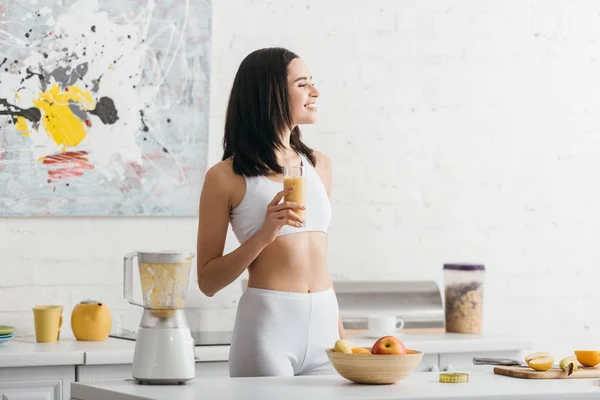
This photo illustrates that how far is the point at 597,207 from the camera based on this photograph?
13.4ft

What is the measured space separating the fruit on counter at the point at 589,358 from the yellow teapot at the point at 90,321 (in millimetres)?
1564

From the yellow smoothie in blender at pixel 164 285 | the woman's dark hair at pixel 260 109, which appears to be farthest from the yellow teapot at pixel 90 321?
the yellow smoothie in blender at pixel 164 285

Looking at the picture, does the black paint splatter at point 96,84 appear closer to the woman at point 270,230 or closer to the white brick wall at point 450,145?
the white brick wall at point 450,145

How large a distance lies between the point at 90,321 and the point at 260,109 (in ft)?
3.31

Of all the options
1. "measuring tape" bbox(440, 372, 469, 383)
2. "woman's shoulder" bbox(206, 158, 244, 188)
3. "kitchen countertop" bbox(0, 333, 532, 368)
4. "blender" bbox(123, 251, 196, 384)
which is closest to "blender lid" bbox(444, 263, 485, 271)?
"kitchen countertop" bbox(0, 333, 532, 368)

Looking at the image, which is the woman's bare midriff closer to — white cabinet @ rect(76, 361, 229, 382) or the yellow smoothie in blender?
the yellow smoothie in blender

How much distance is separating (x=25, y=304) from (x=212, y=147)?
0.85 metres

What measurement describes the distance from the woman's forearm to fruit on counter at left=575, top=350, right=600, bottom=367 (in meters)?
0.76

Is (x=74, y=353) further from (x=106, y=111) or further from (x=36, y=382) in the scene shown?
(x=106, y=111)

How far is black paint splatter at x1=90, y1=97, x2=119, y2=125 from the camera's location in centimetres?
336

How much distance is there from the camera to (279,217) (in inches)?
88.0

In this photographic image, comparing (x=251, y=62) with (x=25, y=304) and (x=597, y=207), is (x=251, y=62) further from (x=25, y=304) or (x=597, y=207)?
(x=597, y=207)

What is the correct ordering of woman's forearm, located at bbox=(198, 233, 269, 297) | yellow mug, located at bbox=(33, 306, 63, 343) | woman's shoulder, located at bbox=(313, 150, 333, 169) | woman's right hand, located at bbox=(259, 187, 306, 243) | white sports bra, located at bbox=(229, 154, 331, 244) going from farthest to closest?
yellow mug, located at bbox=(33, 306, 63, 343) < woman's shoulder, located at bbox=(313, 150, 333, 169) < white sports bra, located at bbox=(229, 154, 331, 244) < woman's forearm, located at bbox=(198, 233, 269, 297) < woman's right hand, located at bbox=(259, 187, 306, 243)

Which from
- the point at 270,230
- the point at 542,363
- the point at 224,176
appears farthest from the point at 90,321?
the point at 542,363
